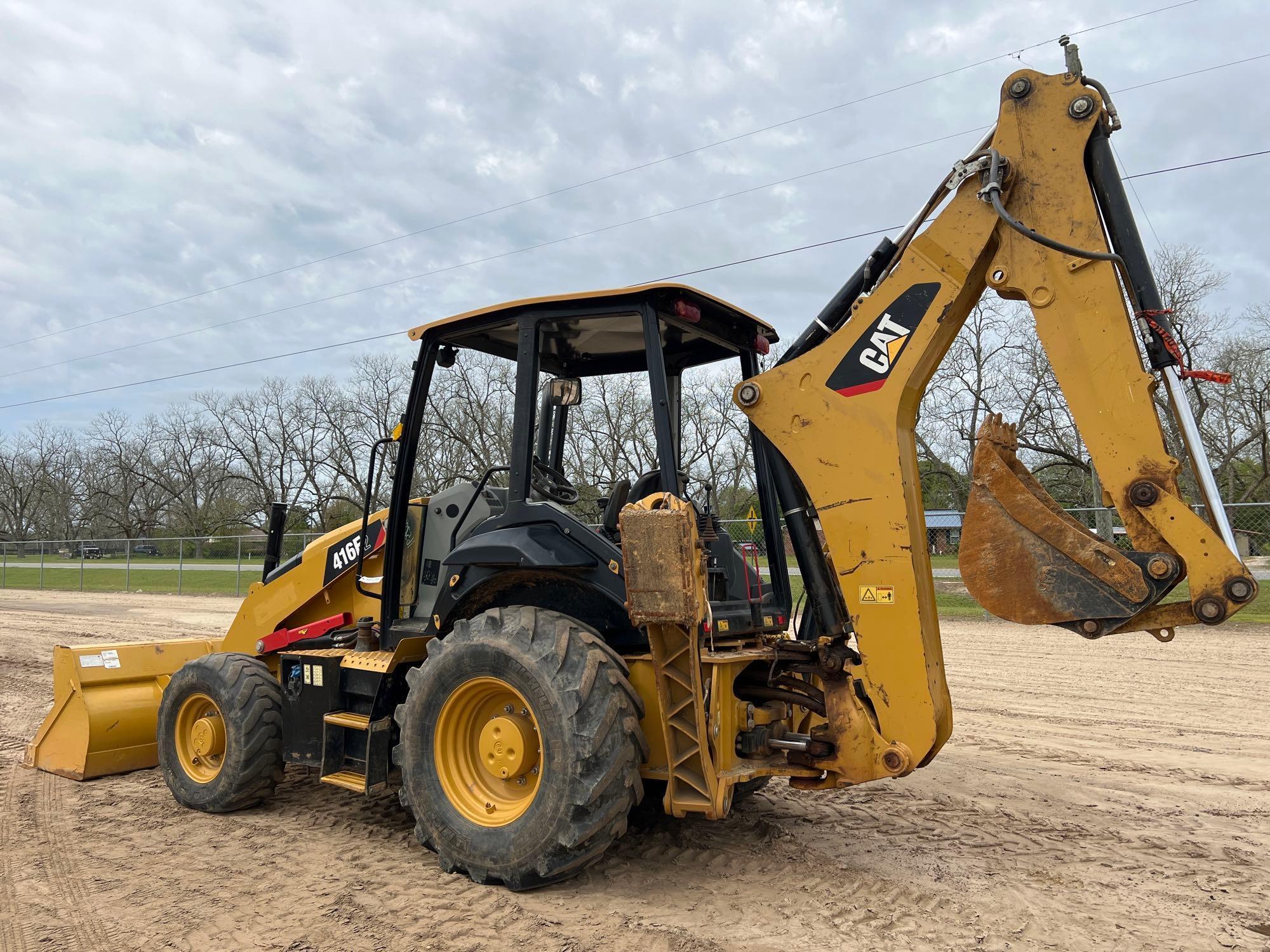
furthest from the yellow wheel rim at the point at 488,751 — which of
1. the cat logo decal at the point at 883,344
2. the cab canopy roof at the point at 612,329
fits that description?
the cat logo decal at the point at 883,344

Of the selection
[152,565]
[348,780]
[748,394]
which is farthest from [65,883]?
[152,565]

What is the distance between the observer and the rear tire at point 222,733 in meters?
5.12

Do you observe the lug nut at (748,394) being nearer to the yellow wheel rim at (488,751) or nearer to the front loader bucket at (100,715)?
the yellow wheel rim at (488,751)

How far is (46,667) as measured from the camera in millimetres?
11016

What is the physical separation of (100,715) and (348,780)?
245cm

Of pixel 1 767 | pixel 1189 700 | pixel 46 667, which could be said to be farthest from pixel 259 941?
pixel 46 667

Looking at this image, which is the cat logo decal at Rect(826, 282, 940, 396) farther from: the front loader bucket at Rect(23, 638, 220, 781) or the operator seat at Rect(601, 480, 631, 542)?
the front loader bucket at Rect(23, 638, 220, 781)

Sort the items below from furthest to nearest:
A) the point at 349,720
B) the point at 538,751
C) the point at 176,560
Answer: the point at 176,560 < the point at 349,720 < the point at 538,751

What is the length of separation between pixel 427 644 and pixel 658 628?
123cm

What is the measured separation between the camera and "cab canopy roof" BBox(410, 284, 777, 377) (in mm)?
4277

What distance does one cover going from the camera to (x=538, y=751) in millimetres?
4000

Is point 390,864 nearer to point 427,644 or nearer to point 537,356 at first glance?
point 427,644

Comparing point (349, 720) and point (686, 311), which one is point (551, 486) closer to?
point (686, 311)

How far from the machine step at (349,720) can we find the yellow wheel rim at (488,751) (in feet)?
2.22
